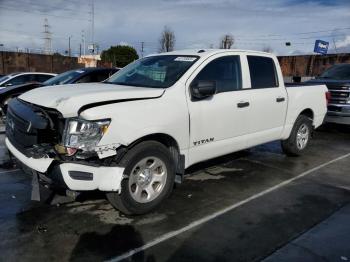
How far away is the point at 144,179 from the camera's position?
14.3 feet

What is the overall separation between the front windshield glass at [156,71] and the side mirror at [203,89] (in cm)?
27

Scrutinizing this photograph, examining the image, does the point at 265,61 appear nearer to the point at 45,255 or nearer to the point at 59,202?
the point at 59,202

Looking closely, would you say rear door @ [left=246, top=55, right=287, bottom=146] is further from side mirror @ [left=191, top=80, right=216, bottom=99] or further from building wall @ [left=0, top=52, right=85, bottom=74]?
building wall @ [left=0, top=52, right=85, bottom=74]

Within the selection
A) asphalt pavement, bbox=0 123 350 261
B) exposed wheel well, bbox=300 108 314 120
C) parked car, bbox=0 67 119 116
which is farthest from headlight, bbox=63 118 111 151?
parked car, bbox=0 67 119 116

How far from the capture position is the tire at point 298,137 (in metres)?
7.04

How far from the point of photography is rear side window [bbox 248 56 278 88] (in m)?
5.89

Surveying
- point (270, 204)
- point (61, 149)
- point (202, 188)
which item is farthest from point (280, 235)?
point (61, 149)

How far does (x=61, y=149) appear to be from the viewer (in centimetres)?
388

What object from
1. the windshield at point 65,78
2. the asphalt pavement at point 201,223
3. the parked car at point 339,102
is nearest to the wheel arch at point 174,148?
the asphalt pavement at point 201,223

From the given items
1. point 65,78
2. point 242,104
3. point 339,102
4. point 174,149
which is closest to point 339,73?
point 339,102

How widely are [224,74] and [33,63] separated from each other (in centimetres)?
3396

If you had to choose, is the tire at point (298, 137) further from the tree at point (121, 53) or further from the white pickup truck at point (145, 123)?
the tree at point (121, 53)

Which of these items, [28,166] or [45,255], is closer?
[45,255]

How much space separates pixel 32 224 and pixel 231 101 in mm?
2885
